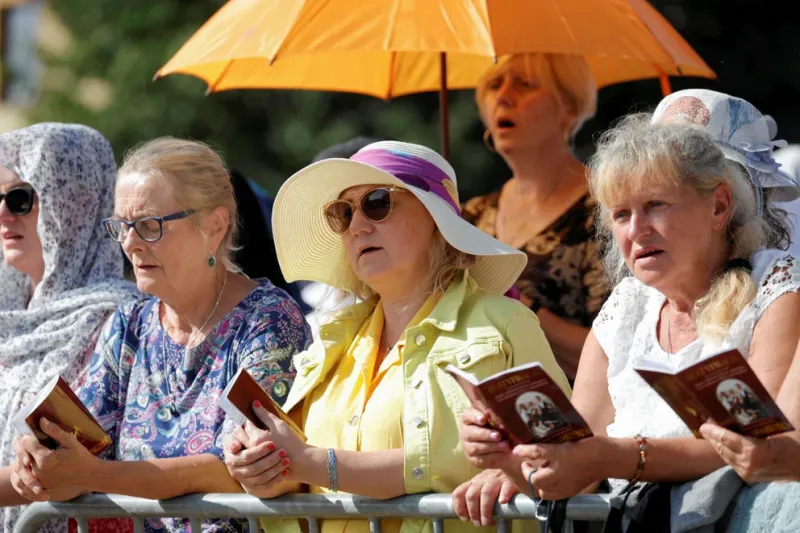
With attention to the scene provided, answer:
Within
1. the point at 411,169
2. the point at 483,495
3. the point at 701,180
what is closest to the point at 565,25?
the point at 411,169

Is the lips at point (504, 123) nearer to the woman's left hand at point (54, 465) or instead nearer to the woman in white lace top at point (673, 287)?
the woman in white lace top at point (673, 287)

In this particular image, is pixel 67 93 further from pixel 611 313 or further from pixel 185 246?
pixel 611 313

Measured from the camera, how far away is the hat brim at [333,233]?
159 inches

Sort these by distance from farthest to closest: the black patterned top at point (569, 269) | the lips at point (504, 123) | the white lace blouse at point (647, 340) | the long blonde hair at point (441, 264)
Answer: the lips at point (504, 123) < the black patterned top at point (569, 269) < the long blonde hair at point (441, 264) < the white lace blouse at point (647, 340)

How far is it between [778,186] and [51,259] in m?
2.70

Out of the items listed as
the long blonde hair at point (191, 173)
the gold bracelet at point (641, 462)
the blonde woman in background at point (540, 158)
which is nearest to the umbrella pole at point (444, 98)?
the blonde woman in background at point (540, 158)

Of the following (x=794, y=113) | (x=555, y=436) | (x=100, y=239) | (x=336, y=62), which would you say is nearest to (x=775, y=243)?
Answer: (x=555, y=436)

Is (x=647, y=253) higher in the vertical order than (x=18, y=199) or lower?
higher

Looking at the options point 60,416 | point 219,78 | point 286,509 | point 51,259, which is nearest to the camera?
point 286,509

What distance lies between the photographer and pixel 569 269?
17.2ft

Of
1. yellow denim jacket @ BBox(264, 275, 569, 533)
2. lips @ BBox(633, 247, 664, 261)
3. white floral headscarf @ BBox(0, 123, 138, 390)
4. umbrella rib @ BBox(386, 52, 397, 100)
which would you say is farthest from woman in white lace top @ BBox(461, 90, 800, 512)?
umbrella rib @ BBox(386, 52, 397, 100)

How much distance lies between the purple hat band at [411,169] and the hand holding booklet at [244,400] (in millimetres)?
766

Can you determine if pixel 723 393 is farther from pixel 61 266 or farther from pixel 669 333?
pixel 61 266

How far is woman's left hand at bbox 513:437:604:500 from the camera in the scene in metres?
3.27
